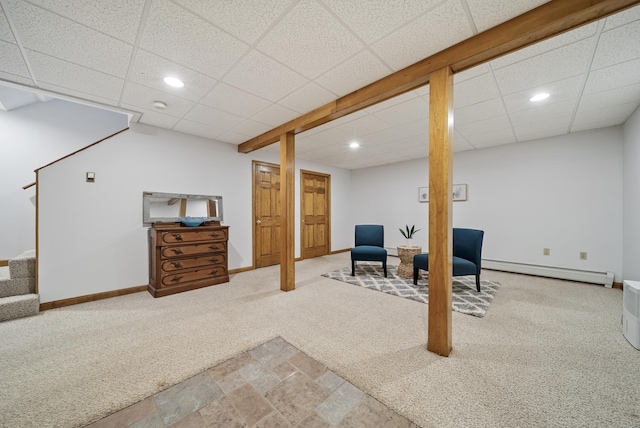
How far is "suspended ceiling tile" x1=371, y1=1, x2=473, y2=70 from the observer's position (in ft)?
4.94

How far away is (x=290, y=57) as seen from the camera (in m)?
1.92

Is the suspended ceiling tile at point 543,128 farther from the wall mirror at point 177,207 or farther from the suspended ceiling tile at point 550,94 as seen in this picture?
the wall mirror at point 177,207

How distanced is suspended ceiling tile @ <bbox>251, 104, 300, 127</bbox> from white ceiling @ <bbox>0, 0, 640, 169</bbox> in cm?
3

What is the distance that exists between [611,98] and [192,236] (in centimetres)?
562

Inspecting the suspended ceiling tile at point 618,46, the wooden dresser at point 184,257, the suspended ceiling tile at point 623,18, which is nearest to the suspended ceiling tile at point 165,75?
the wooden dresser at point 184,257

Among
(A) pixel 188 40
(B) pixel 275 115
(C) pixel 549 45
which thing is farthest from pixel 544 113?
(A) pixel 188 40

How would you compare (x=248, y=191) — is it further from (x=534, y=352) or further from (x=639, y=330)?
(x=639, y=330)

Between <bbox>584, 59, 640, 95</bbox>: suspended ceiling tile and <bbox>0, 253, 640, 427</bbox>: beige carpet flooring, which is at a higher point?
<bbox>584, 59, 640, 95</bbox>: suspended ceiling tile

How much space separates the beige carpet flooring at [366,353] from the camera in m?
1.32

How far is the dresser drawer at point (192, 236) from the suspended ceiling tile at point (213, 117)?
165 cm

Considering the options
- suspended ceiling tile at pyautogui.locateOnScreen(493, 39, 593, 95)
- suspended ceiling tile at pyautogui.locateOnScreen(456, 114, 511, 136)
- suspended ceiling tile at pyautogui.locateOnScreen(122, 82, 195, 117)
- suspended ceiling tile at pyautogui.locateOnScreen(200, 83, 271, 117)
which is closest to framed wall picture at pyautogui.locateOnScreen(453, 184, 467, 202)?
suspended ceiling tile at pyautogui.locateOnScreen(456, 114, 511, 136)

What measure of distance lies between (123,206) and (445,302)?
13.8 feet

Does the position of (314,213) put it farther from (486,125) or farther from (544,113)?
(544,113)

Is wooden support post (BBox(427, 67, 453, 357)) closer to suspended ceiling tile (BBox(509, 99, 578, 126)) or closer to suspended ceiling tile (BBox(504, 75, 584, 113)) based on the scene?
suspended ceiling tile (BBox(504, 75, 584, 113))
